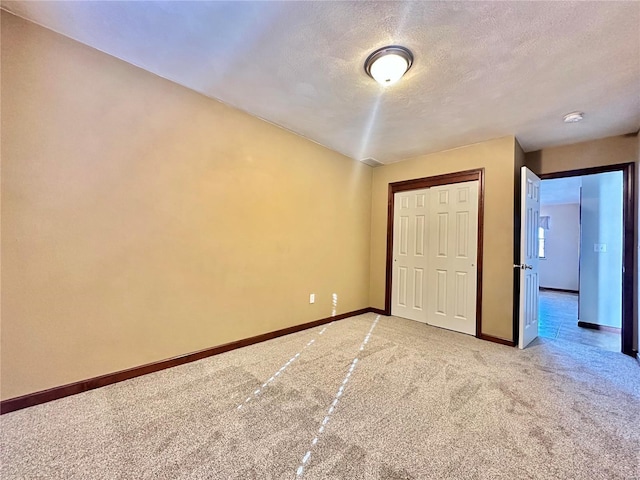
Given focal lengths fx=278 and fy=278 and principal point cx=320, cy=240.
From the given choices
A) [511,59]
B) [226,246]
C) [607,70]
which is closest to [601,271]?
[607,70]

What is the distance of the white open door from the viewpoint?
2994mm

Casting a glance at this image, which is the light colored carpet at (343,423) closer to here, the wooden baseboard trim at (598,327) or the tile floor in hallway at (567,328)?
the tile floor in hallway at (567,328)

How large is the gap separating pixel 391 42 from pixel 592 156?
10.0ft

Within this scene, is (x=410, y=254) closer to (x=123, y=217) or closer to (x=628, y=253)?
(x=628, y=253)

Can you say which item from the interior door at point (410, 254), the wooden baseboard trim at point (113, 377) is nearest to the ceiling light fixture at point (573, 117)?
the interior door at point (410, 254)

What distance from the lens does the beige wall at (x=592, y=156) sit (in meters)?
2.94

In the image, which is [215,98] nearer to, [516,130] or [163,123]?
[163,123]

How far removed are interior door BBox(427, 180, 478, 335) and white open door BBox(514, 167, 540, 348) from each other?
1.65ft

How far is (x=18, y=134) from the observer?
172 cm

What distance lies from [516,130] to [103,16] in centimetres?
369

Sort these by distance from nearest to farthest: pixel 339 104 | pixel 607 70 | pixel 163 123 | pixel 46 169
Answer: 1. pixel 46 169
2. pixel 607 70
3. pixel 163 123
4. pixel 339 104

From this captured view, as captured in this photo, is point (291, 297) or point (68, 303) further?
point (291, 297)

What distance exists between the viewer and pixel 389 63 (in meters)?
1.91

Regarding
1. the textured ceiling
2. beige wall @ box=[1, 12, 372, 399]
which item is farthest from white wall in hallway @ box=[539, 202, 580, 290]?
beige wall @ box=[1, 12, 372, 399]
